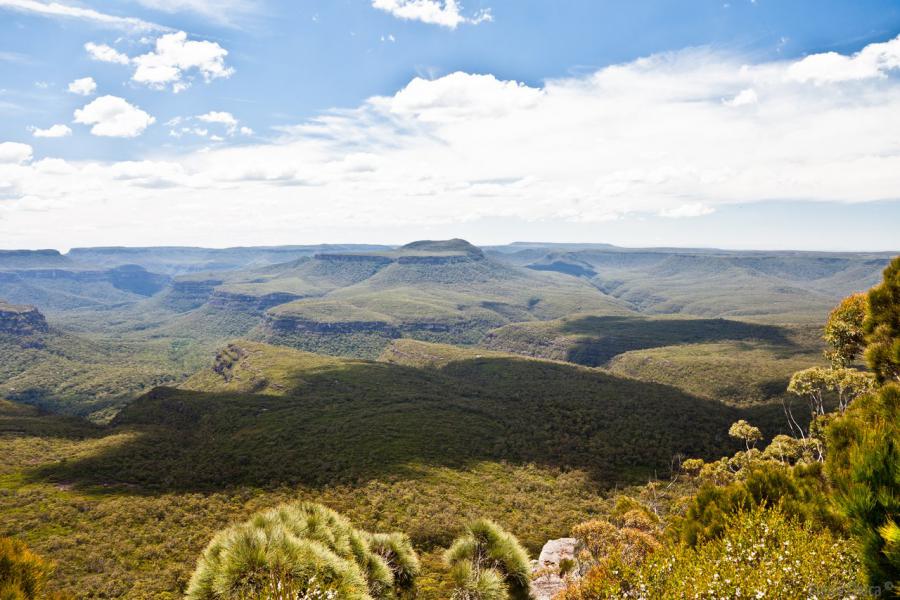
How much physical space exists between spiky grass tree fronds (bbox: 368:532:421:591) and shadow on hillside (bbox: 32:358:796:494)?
61.6 meters

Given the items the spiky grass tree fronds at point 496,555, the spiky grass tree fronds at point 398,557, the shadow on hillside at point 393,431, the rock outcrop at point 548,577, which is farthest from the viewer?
the shadow on hillside at point 393,431

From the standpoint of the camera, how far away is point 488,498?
244 ft

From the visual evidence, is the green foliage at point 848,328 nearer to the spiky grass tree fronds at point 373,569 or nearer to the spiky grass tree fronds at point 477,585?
the spiky grass tree fronds at point 477,585

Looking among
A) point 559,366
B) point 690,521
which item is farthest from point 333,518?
point 559,366

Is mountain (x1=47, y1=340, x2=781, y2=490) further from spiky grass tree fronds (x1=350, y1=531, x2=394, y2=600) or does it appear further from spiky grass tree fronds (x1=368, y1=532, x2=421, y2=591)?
spiky grass tree fronds (x1=350, y1=531, x2=394, y2=600)

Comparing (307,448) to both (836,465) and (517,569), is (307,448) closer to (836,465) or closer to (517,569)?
(517,569)

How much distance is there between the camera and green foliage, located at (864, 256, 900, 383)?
14901 millimetres

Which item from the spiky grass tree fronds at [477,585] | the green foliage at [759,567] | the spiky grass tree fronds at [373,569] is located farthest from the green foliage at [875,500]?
the spiky grass tree fronds at [373,569]

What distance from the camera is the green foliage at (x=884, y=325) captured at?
48.9ft

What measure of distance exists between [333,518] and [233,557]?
171 inches

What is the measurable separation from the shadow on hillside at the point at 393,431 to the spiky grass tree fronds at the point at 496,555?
62551mm

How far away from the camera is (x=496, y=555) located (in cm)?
1600

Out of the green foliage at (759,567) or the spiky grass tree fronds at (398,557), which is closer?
the green foliage at (759,567)

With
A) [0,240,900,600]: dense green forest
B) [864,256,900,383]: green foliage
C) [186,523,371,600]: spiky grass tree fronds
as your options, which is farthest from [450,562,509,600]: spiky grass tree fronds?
[864,256,900,383]: green foliage
